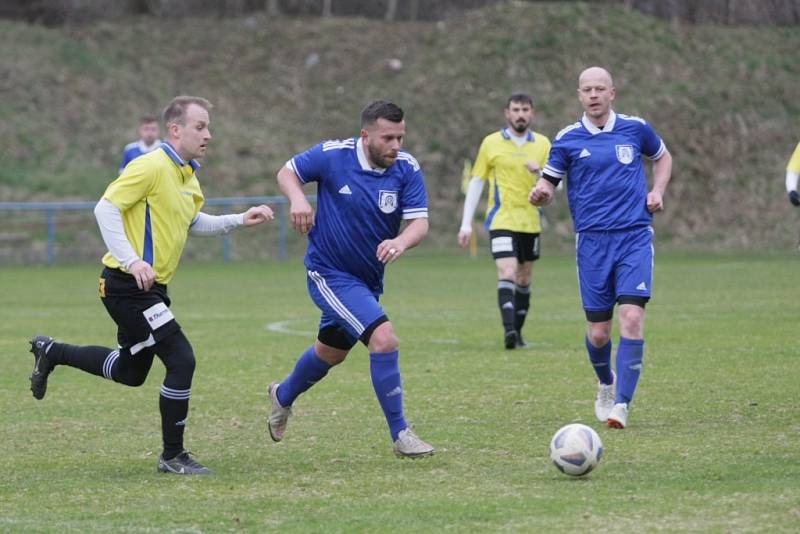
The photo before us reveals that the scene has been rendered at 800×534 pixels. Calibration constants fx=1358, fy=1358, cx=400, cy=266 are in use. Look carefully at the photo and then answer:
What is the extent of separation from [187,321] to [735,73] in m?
24.7

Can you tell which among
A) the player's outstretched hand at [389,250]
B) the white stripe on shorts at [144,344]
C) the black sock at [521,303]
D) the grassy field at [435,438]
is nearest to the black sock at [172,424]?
the grassy field at [435,438]

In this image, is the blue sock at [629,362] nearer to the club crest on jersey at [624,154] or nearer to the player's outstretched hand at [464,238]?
the club crest on jersey at [624,154]

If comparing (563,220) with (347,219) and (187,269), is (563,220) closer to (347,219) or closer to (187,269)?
(187,269)

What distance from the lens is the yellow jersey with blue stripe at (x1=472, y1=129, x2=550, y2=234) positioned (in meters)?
13.1

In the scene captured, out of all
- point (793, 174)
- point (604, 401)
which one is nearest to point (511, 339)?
point (793, 174)

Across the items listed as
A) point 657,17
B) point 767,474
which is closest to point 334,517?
point 767,474

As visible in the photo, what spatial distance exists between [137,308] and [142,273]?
0.31 metres

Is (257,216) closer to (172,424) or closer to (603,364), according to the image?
(172,424)

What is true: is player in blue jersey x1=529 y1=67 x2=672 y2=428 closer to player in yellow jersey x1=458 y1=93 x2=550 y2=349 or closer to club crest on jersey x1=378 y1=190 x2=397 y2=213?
club crest on jersey x1=378 y1=190 x2=397 y2=213

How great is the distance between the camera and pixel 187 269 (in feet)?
91.2

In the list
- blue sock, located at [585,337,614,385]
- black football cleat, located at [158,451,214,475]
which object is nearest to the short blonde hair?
black football cleat, located at [158,451,214,475]

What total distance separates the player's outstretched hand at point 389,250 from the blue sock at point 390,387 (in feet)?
1.71

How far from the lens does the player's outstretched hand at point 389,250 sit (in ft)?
23.0

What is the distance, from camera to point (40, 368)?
7.71m
